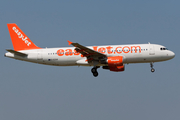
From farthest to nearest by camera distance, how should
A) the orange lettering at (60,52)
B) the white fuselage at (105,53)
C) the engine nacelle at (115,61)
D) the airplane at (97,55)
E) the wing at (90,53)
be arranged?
the orange lettering at (60,52) → the white fuselage at (105,53) → the airplane at (97,55) → the engine nacelle at (115,61) → the wing at (90,53)

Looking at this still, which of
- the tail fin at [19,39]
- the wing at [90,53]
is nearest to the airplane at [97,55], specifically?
the wing at [90,53]

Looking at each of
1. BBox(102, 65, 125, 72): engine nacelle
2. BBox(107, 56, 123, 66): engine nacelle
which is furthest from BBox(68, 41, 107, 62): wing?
BBox(102, 65, 125, 72): engine nacelle

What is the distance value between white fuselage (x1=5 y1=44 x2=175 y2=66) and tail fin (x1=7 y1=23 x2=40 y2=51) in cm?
188

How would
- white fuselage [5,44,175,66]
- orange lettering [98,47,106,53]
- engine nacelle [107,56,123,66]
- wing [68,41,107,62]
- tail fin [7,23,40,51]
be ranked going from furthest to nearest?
tail fin [7,23,40,51], orange lettering [98,47,106,53], white fuselage [5,44,175,66], engine nacelle [107,56,123,66], wing [68,41,107,62]

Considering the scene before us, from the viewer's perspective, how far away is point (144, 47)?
52031 millimetres

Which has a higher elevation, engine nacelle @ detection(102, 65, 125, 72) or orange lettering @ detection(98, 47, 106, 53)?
orange lettering @ detection(98, 47, 106, 53)

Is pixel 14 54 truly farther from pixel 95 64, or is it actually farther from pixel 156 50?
pixel 156 50

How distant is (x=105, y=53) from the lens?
52.4 meters

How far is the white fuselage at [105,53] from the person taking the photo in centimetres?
5166

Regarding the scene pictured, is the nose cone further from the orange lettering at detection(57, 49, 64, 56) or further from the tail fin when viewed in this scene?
the tail fin

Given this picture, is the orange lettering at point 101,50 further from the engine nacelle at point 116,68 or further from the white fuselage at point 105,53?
the engine nacelle at point 116,68

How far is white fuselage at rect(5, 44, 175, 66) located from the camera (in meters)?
51.7

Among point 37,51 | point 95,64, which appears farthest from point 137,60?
point 37,51

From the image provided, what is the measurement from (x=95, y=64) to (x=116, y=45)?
4.47m
